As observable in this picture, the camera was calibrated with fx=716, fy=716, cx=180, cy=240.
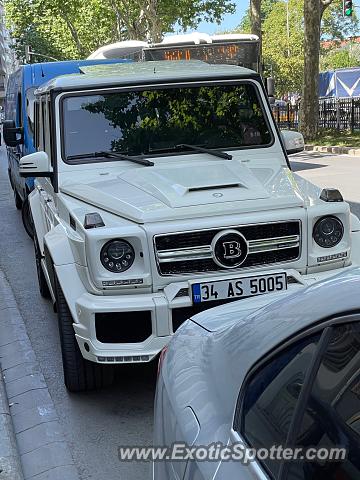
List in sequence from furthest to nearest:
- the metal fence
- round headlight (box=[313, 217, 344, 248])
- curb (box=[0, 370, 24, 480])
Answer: the metal fence, round headlight (box=[313, 217, 344, 248]), curb (box=[0, 370, 24, 480])

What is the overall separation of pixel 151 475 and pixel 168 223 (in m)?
1.97

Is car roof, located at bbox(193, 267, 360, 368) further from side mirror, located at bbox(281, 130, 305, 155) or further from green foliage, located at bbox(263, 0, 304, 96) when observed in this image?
green foliage, located at bbox(263, 0, 304, 96)

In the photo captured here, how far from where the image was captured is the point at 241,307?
2.86 m

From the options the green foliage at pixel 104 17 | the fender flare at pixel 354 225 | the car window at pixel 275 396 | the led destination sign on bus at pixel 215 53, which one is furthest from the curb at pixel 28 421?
the green foliage at pixel 104 17

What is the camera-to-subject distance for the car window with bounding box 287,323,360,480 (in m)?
1.65

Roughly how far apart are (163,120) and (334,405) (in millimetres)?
4118

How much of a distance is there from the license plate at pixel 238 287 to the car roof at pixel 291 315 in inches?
68.4

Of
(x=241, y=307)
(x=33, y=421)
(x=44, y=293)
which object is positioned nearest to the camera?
(x=241, y=307)

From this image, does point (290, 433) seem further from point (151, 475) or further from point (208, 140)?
point (208, 140)

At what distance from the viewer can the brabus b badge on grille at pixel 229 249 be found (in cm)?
431

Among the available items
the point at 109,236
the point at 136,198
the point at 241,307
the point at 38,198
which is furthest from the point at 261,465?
the point at 38,198

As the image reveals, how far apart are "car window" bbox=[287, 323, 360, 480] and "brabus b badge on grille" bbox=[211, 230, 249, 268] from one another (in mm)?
2568

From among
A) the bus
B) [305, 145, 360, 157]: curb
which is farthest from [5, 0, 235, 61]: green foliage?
Result: the bus

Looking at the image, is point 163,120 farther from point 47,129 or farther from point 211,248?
point 211,248
